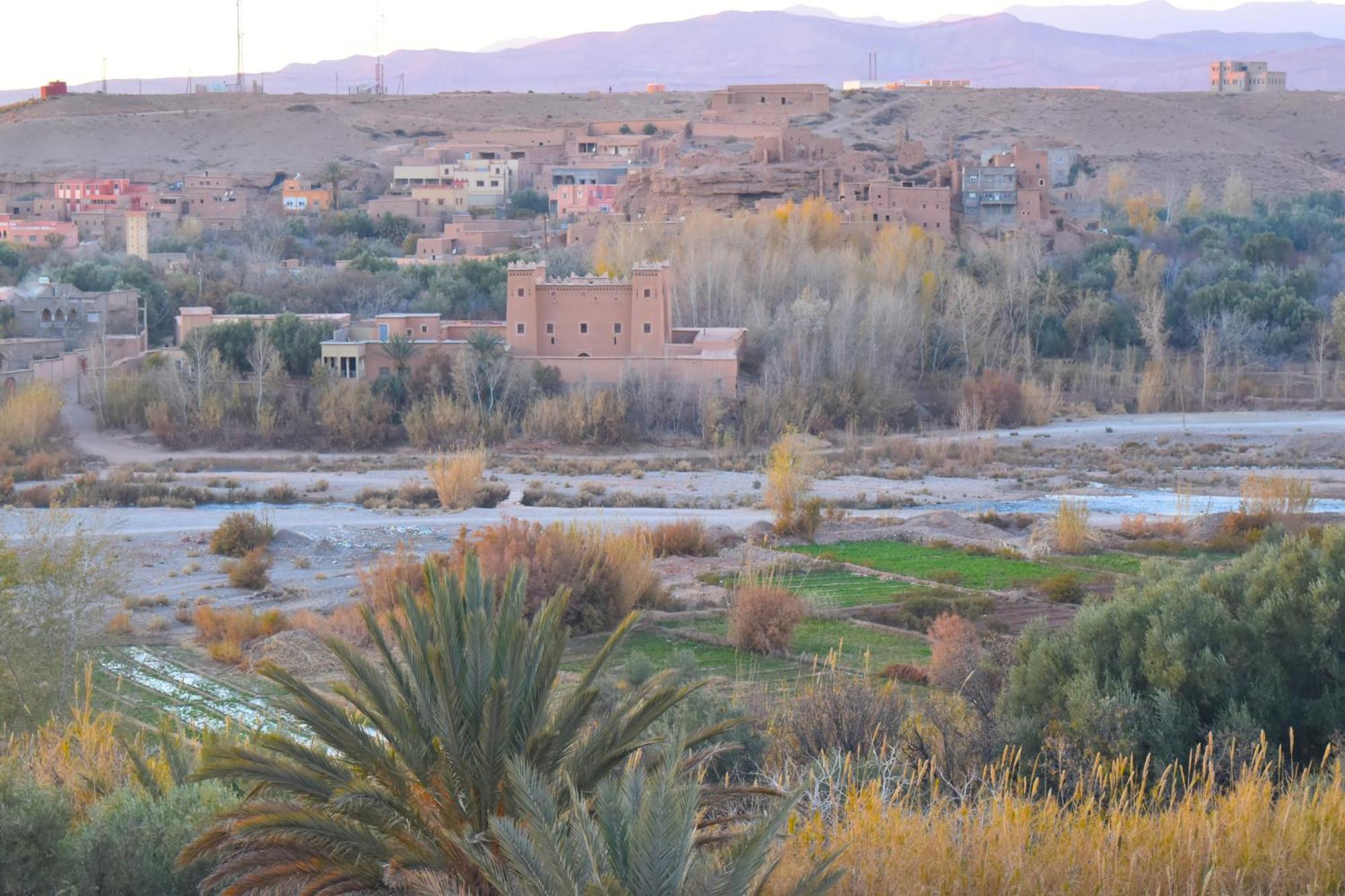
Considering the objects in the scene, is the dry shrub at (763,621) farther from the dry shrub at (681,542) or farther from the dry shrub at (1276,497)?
the dry shrub at (1276,497)

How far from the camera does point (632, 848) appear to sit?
12.2 feet

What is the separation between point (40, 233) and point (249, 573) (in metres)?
35.7

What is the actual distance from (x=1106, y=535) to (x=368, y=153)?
56.0m

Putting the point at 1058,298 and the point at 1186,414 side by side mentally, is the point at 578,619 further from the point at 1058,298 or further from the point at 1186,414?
the point at 1058,298

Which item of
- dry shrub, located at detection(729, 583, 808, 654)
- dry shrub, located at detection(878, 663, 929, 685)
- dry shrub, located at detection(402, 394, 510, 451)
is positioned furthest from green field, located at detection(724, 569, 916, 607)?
dry shrub, located at detection(402, 394, 510, 451)

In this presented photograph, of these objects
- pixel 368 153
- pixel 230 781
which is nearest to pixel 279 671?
pixel 230 781

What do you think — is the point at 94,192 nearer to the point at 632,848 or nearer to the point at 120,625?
the point at 120,625

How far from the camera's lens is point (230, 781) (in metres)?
6.05

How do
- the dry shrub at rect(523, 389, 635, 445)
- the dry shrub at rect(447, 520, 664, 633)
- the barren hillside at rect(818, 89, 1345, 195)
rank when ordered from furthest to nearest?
1. the barren hillside at rect(818, 89, 1345, 195)
2. the dry shrub at rect(523, 389, 635, 445)
3. the dry shrub at rect(447, 520, 664, 633)

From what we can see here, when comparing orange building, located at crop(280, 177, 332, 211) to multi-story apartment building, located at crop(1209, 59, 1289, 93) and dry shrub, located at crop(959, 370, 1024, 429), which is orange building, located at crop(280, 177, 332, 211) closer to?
dry shrub, located at crop(959, 370, 1024, 429)

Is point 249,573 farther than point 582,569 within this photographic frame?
Yes

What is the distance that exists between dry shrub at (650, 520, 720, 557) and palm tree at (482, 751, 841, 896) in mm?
16062

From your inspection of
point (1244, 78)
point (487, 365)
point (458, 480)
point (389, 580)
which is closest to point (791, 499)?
point (458, 480)

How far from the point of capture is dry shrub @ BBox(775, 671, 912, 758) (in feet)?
27.1
